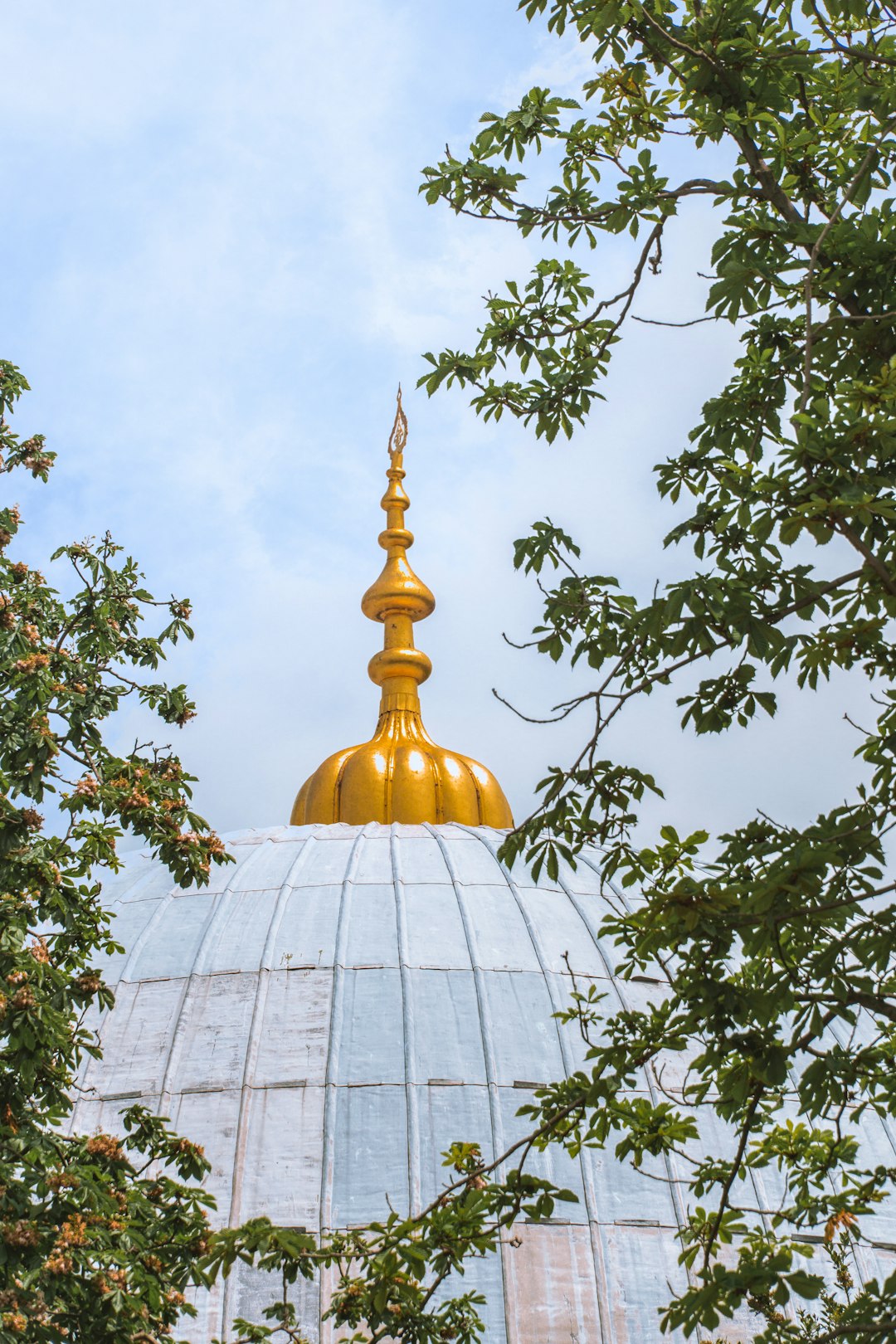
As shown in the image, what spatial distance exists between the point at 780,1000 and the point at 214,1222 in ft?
28.6

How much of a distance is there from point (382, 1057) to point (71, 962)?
6.12m

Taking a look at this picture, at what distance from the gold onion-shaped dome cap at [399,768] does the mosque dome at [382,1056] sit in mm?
3494

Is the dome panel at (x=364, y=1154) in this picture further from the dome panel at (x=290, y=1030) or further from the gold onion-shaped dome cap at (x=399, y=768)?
the gold onion-shaped dome cap at (x=399, y=768)

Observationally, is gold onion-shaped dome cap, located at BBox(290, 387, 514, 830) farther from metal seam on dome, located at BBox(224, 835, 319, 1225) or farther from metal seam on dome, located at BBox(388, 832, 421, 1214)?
metal seam on dome, located at BBox(388, 832, 421, 1214)

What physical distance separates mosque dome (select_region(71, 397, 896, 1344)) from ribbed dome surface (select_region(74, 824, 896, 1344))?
22mm

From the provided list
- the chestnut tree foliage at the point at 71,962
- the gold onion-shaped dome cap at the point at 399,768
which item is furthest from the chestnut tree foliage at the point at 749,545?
the gold onion-shaped dome cap at the point at 399,768

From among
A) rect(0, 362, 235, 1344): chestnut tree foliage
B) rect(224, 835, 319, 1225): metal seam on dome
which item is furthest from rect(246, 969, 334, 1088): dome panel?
rect(0, 362, 235, 1344): chestnut tree foliage

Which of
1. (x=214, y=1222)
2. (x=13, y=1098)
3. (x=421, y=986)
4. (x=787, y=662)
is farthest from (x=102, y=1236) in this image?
(x=421, y=986)

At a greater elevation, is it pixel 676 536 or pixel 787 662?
pixel 676 536

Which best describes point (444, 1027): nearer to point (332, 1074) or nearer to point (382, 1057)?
point (382, 1057)

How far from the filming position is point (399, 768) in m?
22.4

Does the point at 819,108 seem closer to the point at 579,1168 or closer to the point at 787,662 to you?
the point at 787,662

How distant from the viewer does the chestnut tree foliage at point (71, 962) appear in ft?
23.6

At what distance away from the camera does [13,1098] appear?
7.71 meters
